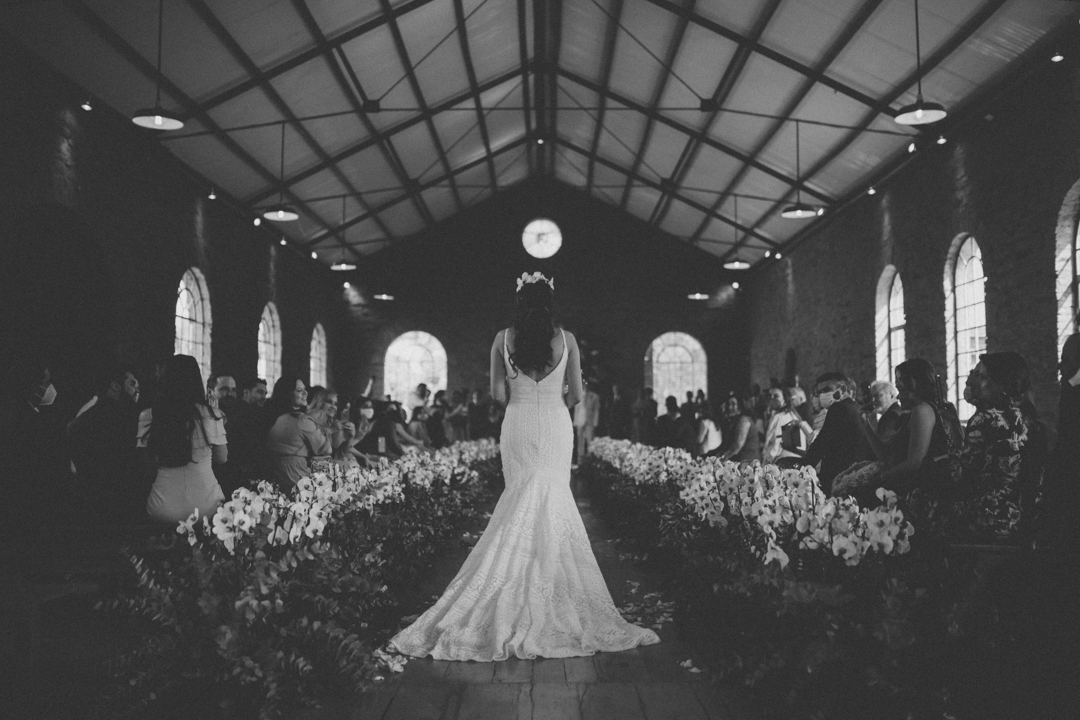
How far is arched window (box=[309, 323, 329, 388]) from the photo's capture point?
21.8 m

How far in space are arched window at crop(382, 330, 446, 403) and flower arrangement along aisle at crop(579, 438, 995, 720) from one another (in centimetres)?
1861

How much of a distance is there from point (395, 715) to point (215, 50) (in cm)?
969

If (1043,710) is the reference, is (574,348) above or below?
above

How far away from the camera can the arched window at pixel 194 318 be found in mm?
14086

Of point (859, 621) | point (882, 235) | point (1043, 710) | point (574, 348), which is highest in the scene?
point (882, 235)

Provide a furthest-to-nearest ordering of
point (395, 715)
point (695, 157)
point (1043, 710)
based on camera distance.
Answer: point (695, 157)
point (395, 715)
point (1043, 710)

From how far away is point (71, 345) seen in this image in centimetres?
1058

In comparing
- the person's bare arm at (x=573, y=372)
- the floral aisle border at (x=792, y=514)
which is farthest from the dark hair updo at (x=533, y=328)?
the floral aisle border at (x=792, y=514)

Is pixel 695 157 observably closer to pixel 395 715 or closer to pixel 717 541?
pixel 717 541

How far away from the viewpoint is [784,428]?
8078 millimetres

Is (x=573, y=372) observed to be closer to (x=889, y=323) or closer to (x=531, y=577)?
(x=531, y=577)

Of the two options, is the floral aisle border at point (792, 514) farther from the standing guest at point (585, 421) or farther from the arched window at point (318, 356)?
the arched window at point (318, 356)

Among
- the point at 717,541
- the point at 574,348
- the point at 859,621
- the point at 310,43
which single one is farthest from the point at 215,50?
the point at 859,621

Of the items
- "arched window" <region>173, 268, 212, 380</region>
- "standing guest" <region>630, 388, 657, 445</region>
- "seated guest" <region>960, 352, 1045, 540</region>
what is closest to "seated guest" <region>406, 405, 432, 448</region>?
"arched window" <region>173, 268, 212, 380</region>
